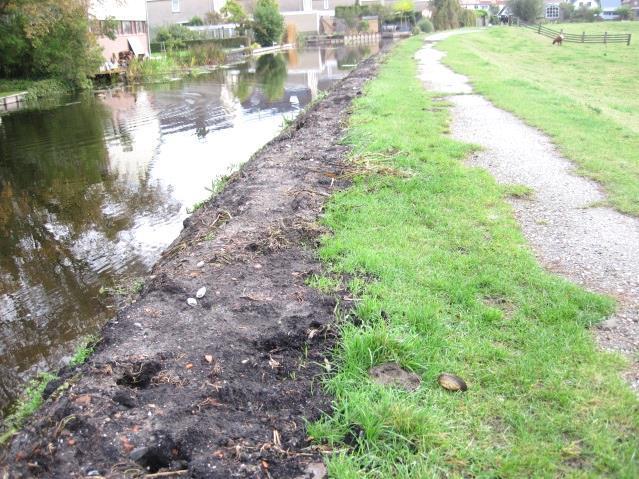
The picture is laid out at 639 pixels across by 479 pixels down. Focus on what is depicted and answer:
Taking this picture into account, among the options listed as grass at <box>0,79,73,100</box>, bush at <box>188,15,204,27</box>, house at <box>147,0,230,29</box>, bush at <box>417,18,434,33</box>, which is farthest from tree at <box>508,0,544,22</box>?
grass at <box>0,79,73,100</box>

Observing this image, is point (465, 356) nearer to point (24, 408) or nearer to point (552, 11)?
point (24, 408)

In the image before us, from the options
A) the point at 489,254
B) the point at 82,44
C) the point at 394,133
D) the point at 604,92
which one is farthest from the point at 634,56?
the point at 489,254

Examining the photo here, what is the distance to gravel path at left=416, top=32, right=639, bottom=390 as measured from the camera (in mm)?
4531

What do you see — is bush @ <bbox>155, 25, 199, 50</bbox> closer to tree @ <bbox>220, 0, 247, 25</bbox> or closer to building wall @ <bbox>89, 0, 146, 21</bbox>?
building wall @ <bbox>89, 0, 146, 21</bbox>

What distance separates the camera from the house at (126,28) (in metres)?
39.4

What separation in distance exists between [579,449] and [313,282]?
2.59 meters

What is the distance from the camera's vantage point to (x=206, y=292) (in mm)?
5160

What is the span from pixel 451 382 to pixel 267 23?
61.9 meters

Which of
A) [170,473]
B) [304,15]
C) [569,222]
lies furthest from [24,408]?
[304,15]

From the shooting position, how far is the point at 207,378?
3.89 m

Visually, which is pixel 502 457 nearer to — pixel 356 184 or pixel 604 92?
pixel 356 184

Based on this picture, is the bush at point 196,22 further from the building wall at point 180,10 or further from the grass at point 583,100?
the grass at point 583,100

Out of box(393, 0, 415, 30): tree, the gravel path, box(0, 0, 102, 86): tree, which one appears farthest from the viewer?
box(393, 0, 415, 30): tree

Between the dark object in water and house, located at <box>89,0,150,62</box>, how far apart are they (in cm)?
3960
